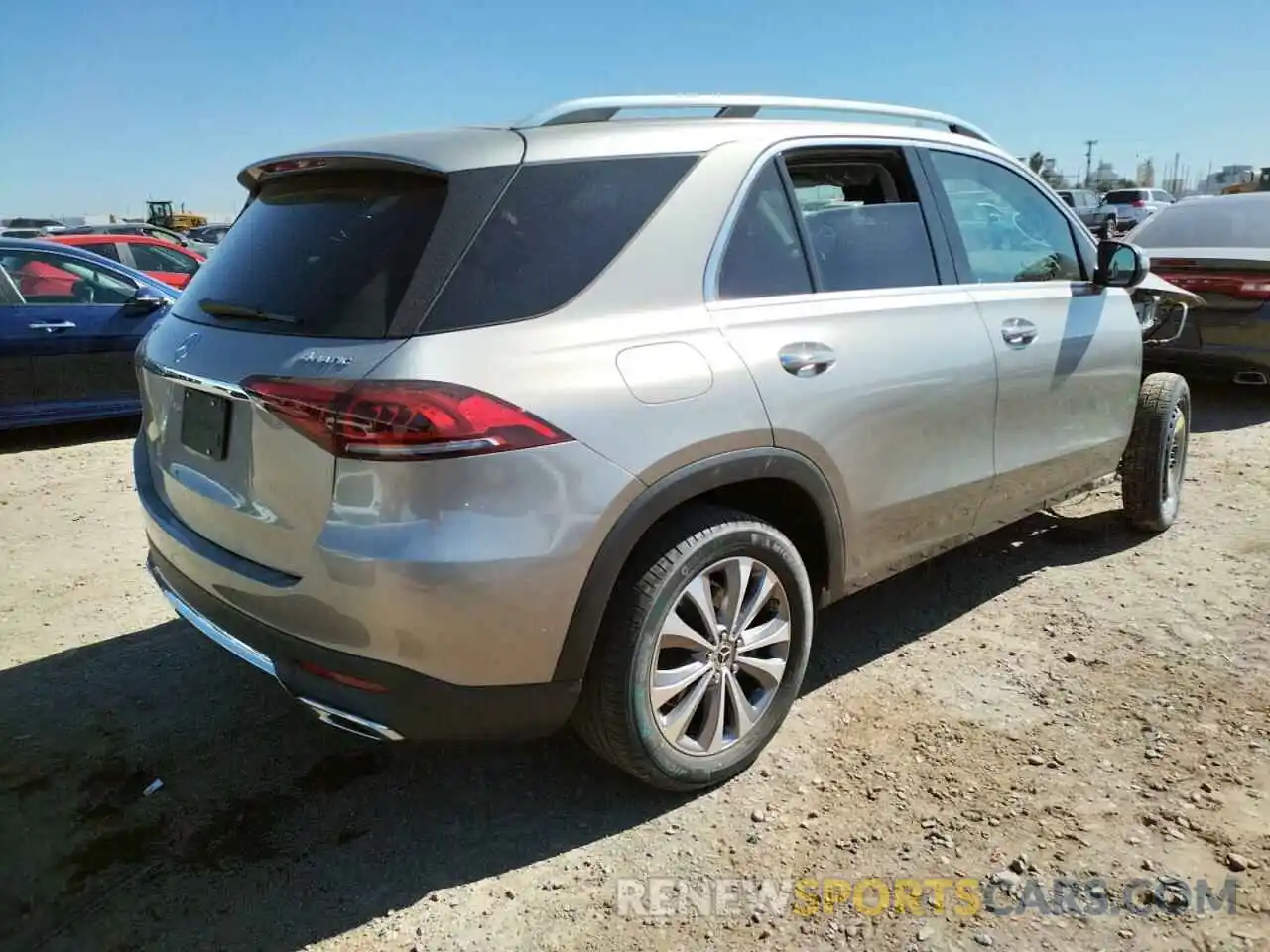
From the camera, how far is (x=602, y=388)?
2.37 m

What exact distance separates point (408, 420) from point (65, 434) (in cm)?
666

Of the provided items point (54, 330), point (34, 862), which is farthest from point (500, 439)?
point (54, 330)

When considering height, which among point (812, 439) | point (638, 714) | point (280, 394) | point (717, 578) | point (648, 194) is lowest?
point (638, 714)

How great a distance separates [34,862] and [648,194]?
2.38 metres

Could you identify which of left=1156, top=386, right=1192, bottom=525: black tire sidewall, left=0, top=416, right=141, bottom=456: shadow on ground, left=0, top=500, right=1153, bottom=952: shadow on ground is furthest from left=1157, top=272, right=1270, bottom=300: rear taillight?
left=0, top=416, right=141, bottom=456: shadow on ground

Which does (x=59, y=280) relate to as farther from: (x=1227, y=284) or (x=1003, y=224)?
(x=1227, y=284)

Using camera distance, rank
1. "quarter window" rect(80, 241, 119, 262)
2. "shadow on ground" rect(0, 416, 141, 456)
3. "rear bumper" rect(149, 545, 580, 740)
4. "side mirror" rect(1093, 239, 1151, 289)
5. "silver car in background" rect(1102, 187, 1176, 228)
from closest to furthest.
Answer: "rear bumper" rect(149, 545, 580, 740) → "side mirror" rect(1093, 239, 1151, 289) → "shadow on ground" rect(0, 416, 141, 456) → "quarter window" rect(80, 241, 119, 262) → "silver car in background" rect(1102, 187, 1176, 228)

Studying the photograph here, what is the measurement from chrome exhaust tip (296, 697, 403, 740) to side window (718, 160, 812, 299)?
1.42m

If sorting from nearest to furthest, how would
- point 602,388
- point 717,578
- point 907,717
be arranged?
point 602,388
point 717,578
point 907,717

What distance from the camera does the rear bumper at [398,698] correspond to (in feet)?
7.52

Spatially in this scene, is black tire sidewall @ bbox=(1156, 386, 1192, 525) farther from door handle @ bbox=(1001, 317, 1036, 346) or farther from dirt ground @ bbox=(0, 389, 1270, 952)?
door handle @ bbox=(1001, 317, 1036, 346)

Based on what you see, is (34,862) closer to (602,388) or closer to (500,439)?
(500,439)

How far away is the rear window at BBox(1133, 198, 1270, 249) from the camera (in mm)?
7770

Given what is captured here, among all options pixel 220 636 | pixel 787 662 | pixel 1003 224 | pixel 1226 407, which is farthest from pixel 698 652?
pixel 1226 407
